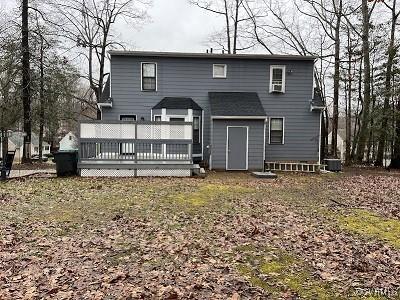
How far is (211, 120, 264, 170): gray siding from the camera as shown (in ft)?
57.5

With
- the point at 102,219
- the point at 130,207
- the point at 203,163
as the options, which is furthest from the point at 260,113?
the point at 102,219

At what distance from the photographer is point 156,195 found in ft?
33.7

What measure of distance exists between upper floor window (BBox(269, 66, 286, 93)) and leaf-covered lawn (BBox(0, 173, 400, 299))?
31.0 ft

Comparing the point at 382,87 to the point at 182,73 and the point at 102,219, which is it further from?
the point at 102,219

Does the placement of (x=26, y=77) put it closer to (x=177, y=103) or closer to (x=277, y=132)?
(x=177, y=103)

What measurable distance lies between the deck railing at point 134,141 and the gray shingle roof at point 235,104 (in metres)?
3.13

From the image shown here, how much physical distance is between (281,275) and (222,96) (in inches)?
587

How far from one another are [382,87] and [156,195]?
654 inches

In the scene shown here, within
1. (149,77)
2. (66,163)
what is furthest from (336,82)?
(66,163)

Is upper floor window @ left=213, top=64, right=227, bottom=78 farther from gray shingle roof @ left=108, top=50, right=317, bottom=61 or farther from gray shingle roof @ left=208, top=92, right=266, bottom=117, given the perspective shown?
gray shingle roof @ left=208, top=92, right=266, bottom=117

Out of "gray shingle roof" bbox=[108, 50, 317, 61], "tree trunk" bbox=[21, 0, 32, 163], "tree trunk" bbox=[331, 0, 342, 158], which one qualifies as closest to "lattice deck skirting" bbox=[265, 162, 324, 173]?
"gray shingle roof" bbox=[108, 50, 317, 61]

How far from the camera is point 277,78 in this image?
63.7 feet

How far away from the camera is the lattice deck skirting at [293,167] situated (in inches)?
712

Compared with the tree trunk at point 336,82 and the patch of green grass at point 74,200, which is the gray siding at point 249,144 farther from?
the tree trunk at point 336,82
